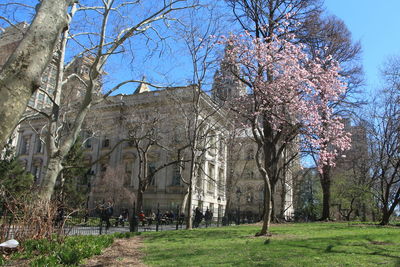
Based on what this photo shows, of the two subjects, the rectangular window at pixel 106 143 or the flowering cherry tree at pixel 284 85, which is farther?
the rectangular window at pixel 106 143

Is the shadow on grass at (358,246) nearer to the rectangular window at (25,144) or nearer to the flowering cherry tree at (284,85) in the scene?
the flowering cherry tree at (284,85)

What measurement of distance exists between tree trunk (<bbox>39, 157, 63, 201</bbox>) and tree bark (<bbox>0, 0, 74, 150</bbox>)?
21.7 feet

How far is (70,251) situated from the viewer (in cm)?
709

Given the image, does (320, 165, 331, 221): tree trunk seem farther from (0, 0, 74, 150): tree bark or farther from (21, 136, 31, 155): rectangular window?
(21, 136, 31, 155): rectangular window

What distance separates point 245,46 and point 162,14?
21.0ft

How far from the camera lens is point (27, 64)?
3.10m

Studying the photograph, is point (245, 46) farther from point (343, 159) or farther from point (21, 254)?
point (343, 159)

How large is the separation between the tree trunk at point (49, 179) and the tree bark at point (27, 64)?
6606 mm

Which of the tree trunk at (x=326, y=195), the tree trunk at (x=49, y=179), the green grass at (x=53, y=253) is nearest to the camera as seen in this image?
the green grass at (x=53, y=253)

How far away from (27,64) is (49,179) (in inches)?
271

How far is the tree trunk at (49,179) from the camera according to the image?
358 inches

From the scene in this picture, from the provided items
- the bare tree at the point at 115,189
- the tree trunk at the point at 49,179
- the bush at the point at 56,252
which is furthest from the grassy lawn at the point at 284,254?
the bare tree at the point at 115,189

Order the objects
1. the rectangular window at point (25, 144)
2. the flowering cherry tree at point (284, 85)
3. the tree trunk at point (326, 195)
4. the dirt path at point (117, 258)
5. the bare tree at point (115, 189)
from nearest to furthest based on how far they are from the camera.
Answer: the dirt path at point (117, 258) < the flowering cherry tree at point (284, 85) < the tree trunk at point (326, 195) < the bare tree at point (115, 189) < the rectangular window at point (25, 144)

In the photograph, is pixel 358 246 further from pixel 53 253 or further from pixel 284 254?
Answer: pixel 53 253
